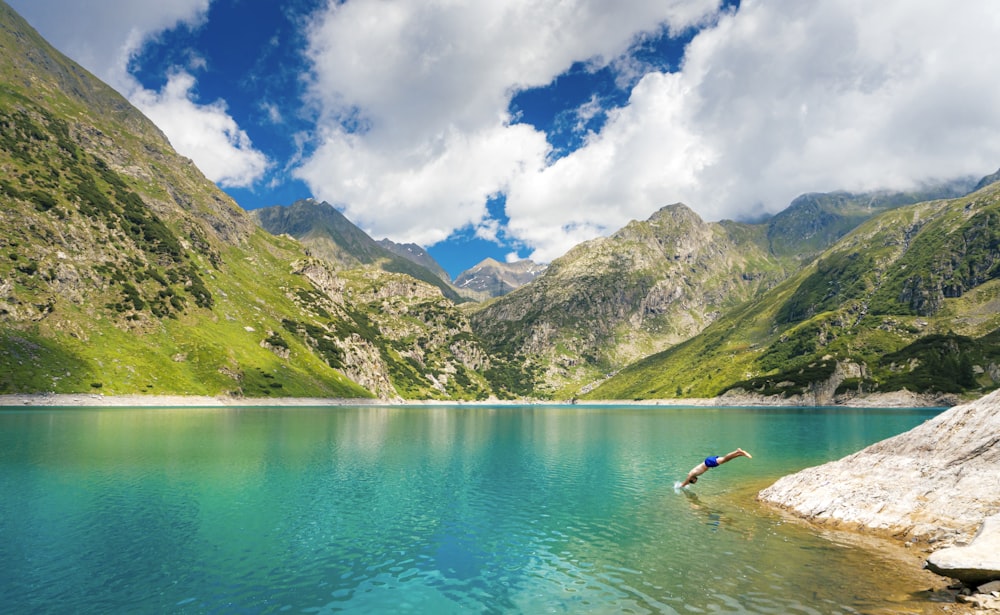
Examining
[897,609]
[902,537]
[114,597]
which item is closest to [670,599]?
[897,609]

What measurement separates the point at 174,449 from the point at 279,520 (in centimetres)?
5046

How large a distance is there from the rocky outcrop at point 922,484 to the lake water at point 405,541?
4479 millimetres

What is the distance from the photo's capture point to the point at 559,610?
75.0 ft

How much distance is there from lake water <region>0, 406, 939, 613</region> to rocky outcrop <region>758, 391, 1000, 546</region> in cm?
448

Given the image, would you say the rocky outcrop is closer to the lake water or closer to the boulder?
the lake water

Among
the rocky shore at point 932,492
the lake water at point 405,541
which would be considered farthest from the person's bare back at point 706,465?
the rocky shore at point 932,492

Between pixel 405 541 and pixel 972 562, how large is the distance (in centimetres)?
3091

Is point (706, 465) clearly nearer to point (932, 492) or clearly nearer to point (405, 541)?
point (932, 492)

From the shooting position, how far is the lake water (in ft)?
78.3

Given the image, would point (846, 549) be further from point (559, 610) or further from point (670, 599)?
point (559, 610)

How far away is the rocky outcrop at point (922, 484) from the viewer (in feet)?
103

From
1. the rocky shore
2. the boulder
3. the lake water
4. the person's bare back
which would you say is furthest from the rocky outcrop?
the boulder

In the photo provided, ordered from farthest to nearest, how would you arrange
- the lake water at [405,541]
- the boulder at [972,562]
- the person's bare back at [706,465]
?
the person's bare back at [706,465], the lake water at [405,541], the boulder at [972,562]

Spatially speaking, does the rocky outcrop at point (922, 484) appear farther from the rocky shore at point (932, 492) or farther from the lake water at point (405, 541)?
the lake water at point (405, 541)
